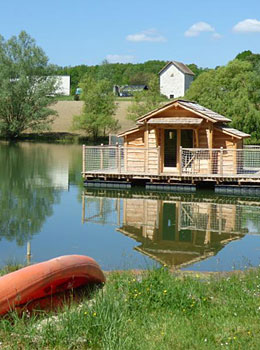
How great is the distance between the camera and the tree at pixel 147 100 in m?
56.1

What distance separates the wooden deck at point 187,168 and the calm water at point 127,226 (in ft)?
3.82

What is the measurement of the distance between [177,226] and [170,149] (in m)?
10.9

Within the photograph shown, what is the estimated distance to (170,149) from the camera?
89.9ft

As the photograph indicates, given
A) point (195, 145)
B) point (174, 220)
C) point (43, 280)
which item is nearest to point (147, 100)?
point (195, 145)

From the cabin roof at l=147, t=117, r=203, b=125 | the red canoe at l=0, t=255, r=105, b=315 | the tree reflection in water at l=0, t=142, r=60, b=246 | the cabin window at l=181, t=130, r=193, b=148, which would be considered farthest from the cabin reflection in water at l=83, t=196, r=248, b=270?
the cabin window at l=181, t=130, r=193, b=148

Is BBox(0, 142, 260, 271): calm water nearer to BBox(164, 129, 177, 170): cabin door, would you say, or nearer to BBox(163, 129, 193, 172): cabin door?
BBox(163, 129, 193, 172): cabin door

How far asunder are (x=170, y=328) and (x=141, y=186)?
19249 millimetres

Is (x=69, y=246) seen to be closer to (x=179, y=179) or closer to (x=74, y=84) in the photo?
(x=179, y=179)

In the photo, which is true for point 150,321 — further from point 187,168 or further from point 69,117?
point 69,117

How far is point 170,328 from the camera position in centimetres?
641

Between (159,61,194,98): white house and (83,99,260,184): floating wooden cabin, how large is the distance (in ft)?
231

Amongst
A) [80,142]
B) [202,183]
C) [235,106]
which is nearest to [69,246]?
[202,183]

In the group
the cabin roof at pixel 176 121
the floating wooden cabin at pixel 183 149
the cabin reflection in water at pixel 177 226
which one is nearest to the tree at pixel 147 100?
the floating wooden cabin at pixel 183 149

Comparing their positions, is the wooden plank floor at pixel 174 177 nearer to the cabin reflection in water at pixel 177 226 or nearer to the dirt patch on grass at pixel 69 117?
the cabin reflection in water at pixel 177 226
